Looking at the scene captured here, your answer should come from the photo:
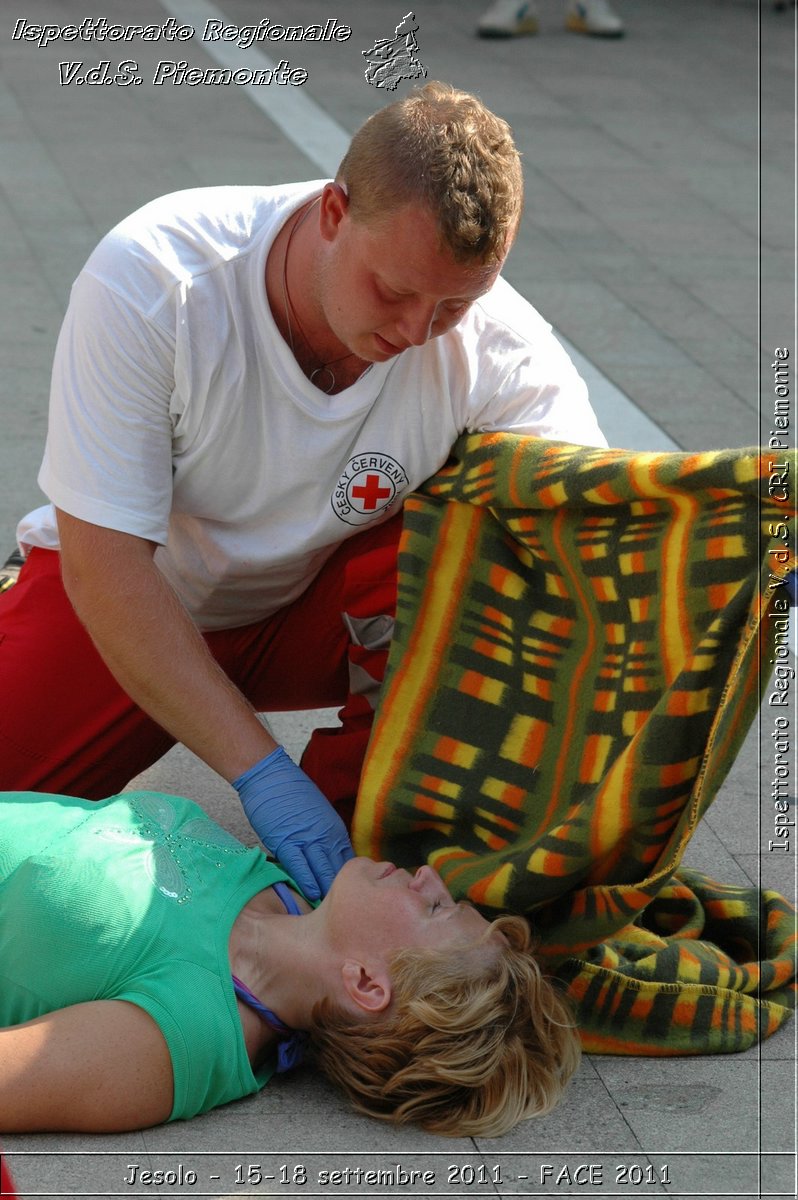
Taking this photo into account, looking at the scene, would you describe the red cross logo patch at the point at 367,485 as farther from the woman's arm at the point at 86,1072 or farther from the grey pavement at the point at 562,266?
the woman's arm at the point at 86,1072

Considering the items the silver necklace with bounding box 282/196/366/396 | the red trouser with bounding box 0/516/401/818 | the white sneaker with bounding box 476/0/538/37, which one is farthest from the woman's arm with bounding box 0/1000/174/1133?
the white sneaker with bounding box 476/0/538/37

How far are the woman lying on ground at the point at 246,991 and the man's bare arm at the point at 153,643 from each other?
10.1 inches

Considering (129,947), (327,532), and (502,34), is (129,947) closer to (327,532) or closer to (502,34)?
(327,532)

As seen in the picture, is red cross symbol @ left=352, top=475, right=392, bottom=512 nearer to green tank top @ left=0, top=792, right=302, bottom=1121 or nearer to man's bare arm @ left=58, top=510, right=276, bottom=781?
man's bare arm @ left=58, top=510, right=276, bottom=781

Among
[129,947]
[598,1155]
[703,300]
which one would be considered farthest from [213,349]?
[703,300]

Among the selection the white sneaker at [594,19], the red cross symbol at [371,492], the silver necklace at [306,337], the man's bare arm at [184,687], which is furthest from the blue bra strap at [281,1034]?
the white sneaker at [594,19]

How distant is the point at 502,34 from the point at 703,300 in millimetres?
4950

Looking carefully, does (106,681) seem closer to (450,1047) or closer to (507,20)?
(450,1047)

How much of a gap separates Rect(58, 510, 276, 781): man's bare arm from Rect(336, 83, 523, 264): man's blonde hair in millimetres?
654

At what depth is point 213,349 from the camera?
96.4 inches

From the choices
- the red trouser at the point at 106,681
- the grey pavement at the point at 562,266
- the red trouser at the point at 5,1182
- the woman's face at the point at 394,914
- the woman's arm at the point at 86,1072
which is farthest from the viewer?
the red trouser at the point at 106,681

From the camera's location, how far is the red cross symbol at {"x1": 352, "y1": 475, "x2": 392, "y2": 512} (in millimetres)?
2596

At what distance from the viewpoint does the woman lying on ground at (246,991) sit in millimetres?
2004

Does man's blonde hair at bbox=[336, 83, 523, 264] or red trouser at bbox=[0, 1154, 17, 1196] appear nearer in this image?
red trouser at bbox=[0, 1154, 17, 1196]
